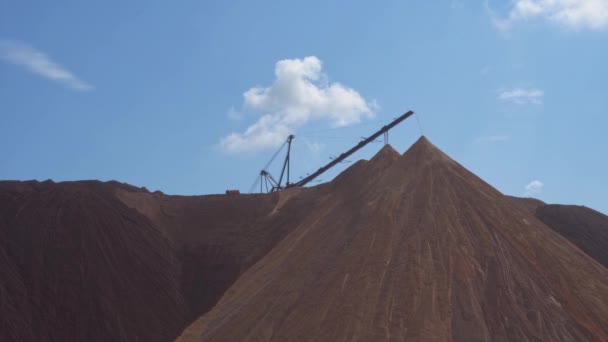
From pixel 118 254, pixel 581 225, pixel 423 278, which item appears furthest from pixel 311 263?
pixel 581 225

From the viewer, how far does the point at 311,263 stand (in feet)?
78.3

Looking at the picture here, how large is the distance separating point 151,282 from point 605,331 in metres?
17.9

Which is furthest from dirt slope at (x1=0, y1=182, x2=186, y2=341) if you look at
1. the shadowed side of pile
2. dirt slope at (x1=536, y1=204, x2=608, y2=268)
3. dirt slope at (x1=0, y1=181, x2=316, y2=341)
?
dirt slope at (x1=536, y1=204, x2=608, y2=268)

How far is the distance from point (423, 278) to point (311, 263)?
197 inches

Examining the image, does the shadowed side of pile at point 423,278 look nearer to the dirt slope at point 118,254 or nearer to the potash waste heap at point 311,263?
the potash waste heap at point 311,263

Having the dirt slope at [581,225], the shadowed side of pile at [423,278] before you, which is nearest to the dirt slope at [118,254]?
the shadowed side of pile at [423,278]

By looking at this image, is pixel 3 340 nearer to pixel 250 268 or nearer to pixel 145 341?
pixel 145 341

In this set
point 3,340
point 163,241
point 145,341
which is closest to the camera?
point 3,340

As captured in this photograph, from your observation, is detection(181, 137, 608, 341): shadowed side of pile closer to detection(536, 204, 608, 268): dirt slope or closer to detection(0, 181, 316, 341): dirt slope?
detection(0, 181, 316, 341): dirt slope

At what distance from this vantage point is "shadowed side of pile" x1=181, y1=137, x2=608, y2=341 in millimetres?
18781

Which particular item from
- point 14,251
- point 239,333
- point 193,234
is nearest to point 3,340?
point 14,251

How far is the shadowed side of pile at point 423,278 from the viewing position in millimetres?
18781

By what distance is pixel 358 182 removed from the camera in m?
A: 32.2

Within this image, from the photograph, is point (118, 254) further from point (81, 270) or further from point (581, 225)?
point (581, 225)
